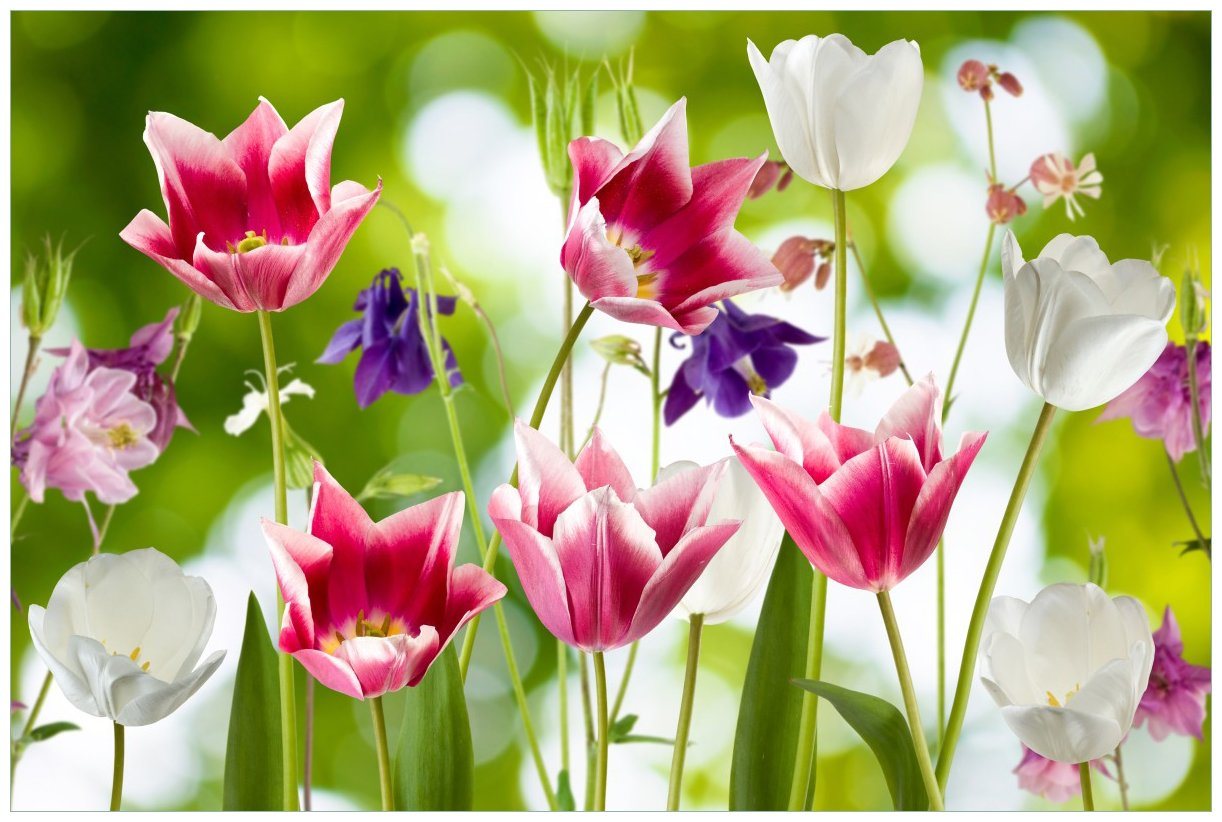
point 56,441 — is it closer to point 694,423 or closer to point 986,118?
point 694,423

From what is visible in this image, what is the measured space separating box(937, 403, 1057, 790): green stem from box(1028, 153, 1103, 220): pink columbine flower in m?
0.15

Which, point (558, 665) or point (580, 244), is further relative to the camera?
point (558, 665)

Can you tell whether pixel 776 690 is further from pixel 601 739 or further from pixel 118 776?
pixel 118 776

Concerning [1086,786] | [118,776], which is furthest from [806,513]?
[118,776]

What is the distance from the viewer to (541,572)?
1.53 ft

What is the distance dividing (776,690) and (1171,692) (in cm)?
22

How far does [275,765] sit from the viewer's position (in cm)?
55

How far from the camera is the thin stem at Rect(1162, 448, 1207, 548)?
592mm

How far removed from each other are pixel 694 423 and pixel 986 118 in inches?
9.2

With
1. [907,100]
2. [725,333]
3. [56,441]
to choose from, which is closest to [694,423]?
[725,333]

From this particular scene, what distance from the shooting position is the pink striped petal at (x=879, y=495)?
459mm

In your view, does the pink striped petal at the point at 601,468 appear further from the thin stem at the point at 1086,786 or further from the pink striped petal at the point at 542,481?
the thin stem at the point at 1086,786

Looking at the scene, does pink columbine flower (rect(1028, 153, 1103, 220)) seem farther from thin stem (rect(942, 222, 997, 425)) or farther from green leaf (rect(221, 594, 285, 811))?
green leaf (rect(221, 594, 285, 811))

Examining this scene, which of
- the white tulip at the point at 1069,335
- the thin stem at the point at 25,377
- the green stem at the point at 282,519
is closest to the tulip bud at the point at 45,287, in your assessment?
the thin stem at the point at 25,377
